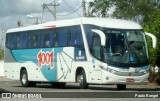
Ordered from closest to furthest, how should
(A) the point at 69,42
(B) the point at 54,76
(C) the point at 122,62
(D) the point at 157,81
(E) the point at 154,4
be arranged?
(C) the point at 122,62, (A) the point at 69,42, (B) the point at 54,76, (D) the point at 157,81, (E) the point at 154,4

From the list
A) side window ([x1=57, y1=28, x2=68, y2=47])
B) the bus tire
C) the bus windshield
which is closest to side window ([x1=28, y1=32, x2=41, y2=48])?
the bus tire

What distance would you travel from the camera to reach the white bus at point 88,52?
24891 mm

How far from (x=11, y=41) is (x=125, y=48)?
11.2 meters

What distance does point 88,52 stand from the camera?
2570cm

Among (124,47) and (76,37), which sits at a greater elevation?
(76,37)

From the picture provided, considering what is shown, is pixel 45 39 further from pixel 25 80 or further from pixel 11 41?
pixel 11 41

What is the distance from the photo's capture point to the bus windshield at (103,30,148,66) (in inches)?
978

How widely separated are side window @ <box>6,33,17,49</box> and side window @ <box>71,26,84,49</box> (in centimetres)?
713

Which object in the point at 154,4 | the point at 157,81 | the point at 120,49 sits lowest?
the point at 157,81

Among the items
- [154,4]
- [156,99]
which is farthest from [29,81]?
[154,4]

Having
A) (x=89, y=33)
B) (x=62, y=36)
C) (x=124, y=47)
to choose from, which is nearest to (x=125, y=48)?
(x=124, y=47)

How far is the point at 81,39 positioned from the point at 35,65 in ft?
19.1

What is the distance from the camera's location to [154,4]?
5069 centimetres

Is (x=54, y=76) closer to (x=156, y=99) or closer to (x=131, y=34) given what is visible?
(x=131, y=34)
